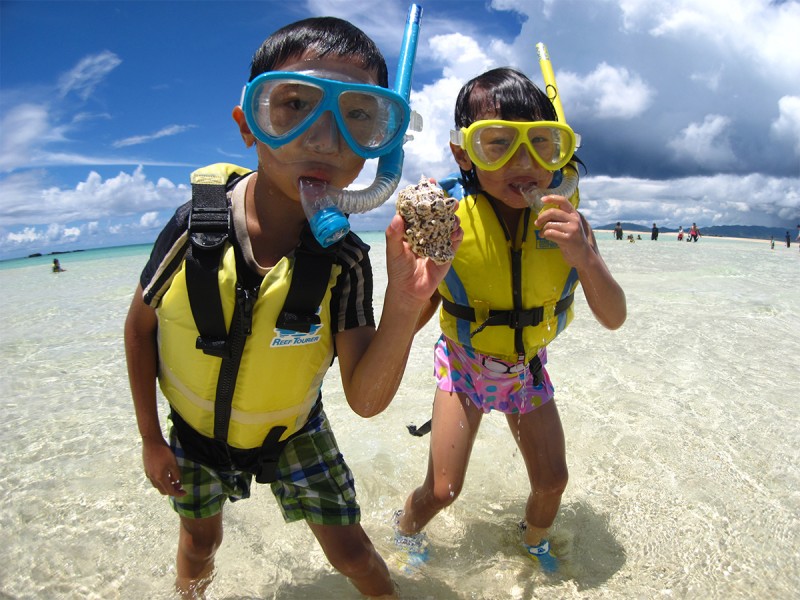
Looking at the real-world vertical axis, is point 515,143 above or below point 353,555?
above

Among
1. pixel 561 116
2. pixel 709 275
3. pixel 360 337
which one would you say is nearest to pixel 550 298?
pixel 561 116

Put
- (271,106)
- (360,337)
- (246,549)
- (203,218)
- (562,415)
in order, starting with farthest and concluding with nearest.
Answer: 1. (562,415)
2. (246,549)
3. (360,337)
4. (203,218)
5. (271,106)

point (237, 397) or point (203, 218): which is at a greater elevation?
point (203, 218)

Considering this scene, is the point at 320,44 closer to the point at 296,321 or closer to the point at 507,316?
the point at 296,321

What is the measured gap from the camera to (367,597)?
2039 millimetres

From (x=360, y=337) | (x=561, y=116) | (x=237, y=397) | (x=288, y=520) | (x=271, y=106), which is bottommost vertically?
(x=288, y=520)

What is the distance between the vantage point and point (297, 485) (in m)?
1.94

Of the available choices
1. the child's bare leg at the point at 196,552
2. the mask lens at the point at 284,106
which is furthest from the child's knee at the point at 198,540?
the mask lens at the point at 284,106

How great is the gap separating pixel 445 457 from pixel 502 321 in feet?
2.15

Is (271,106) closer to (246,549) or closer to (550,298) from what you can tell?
(550,298)

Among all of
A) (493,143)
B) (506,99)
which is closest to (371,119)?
(493,143)

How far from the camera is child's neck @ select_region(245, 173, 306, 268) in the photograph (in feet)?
5.62

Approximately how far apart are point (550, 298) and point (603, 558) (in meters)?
1.23

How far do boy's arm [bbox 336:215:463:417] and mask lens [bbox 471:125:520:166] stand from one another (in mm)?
830
